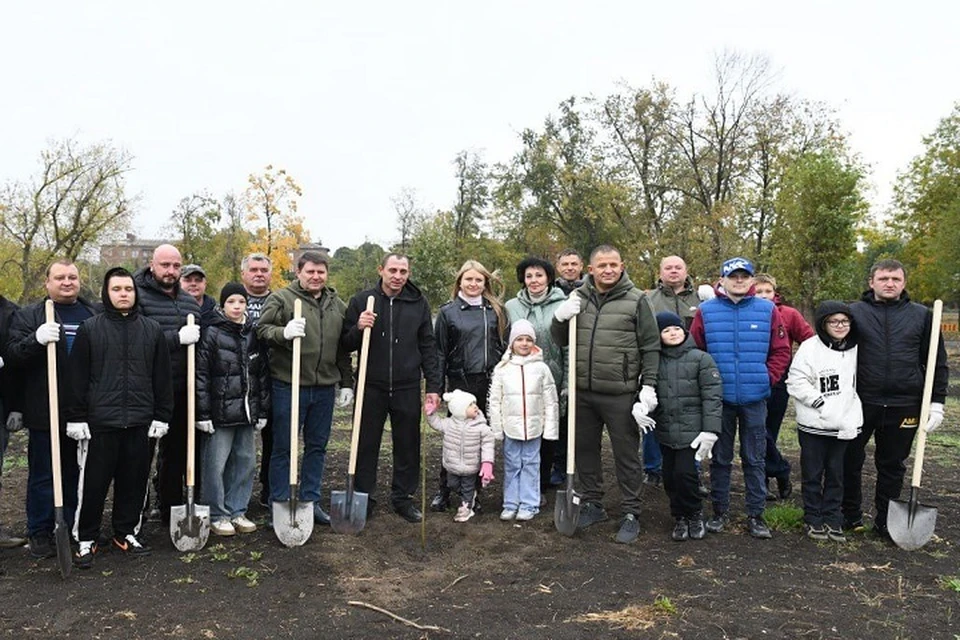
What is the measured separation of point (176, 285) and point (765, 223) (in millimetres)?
25949

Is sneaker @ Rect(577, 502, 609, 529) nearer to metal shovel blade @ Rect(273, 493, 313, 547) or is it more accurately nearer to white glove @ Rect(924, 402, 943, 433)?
metal shovel blade @ Rect(273, 493, 313, 547)

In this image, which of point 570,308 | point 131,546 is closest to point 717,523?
point 570,308

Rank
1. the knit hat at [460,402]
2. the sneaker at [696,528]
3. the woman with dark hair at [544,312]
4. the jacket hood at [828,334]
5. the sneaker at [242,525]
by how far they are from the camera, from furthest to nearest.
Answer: the woman with dark hair at [544,312] → the knit hat at [460,402] → the sneaker at [242,525] → the sneaker at [696,528] → the jacket hood at [828,334]

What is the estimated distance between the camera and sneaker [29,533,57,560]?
526 cm

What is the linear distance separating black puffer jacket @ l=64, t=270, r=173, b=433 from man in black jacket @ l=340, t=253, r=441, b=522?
156 centimetres

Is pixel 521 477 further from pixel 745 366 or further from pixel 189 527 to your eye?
pixel 189 527

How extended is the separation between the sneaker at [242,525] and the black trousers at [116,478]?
718 mm

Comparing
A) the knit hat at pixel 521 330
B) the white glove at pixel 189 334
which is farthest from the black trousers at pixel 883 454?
the white glove at pixel 189 334

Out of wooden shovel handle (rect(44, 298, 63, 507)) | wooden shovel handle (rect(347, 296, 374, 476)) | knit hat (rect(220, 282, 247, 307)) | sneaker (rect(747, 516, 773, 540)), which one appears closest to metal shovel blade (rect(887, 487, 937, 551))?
sneaker (rect(747, 516, 773, 540))

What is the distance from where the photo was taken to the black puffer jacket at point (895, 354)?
5484 millimetres

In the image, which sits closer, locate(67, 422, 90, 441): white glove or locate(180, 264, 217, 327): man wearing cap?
locate(67, 422, 90, 441): white glove

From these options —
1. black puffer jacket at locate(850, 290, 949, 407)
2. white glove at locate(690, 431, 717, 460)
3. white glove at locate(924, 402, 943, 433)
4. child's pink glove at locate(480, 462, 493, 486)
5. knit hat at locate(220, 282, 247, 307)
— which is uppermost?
knit hat at locate(220, 282, 247, 307)

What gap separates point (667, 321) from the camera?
5723mm

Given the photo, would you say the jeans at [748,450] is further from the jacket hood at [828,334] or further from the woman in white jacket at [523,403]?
the woman in white jacket at [523,403]
